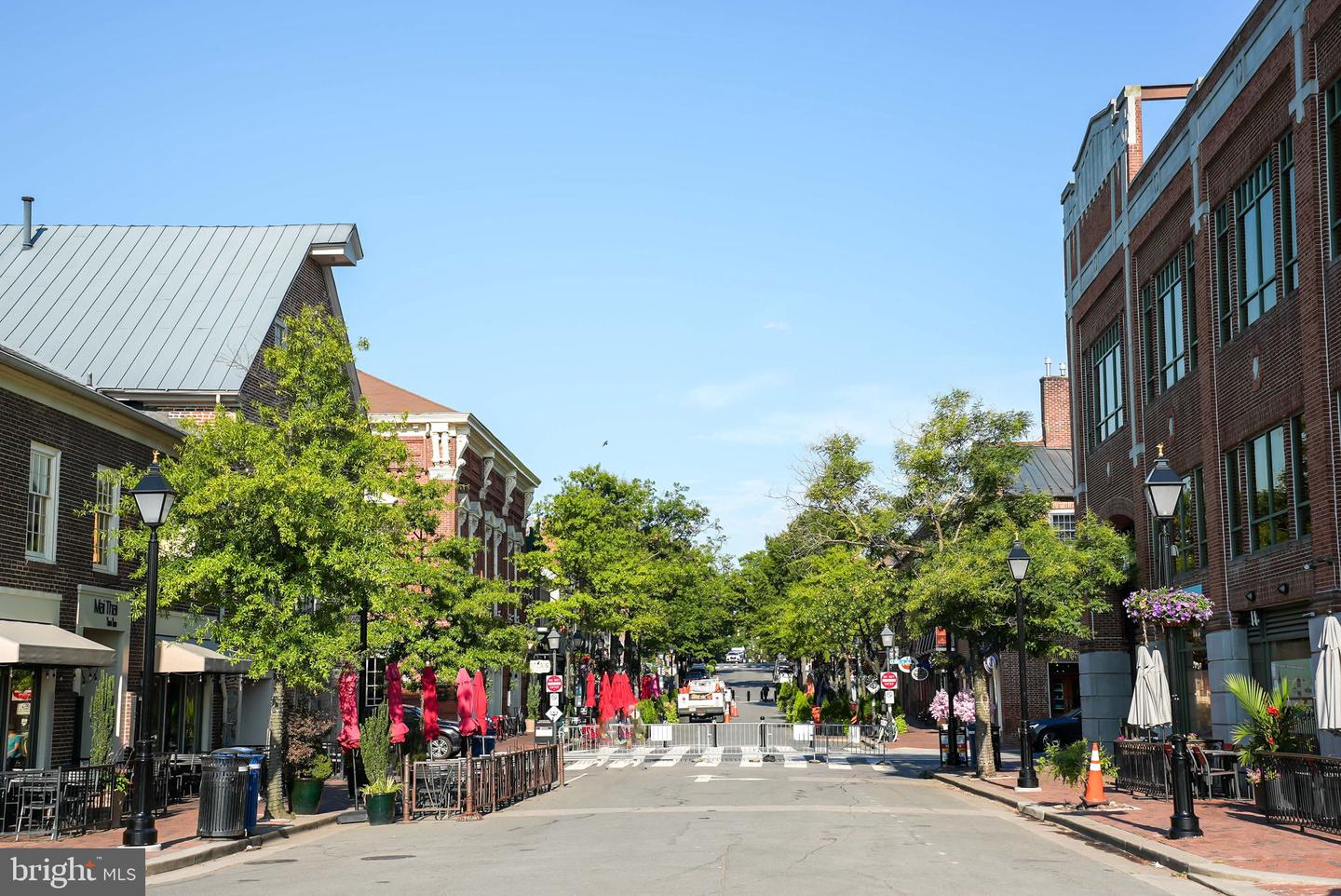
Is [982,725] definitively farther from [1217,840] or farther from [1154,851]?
[1154,851]

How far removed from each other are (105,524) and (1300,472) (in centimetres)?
2292

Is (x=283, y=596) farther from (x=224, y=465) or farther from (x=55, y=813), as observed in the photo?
(x=55, y=813)

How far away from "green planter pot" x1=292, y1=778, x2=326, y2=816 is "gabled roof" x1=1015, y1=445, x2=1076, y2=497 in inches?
1561

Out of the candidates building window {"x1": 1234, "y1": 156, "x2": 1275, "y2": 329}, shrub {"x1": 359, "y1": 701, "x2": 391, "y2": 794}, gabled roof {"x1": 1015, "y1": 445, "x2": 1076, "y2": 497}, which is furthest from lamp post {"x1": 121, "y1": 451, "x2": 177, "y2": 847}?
gabled roof {"x1": 1015, "y1": 445, "x2": 1076, "y2": 497}

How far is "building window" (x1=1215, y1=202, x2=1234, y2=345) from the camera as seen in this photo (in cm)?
2753

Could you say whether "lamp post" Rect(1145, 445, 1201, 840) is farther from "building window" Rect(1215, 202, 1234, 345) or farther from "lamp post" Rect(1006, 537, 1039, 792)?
"building window" Rect(1215, 202, 1234, 345)

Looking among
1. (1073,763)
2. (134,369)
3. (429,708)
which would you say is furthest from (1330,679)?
(134,369)

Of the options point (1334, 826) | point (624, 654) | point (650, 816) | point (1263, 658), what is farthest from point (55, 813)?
point (624, 654)

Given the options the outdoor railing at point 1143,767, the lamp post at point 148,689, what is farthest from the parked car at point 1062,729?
the lamp post at point 148,689

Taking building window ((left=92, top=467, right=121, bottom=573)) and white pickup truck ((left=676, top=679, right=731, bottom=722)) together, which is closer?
building window ((left=92, top=467, right=121, bottom=573))

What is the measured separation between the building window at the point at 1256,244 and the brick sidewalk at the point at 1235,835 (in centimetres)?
918

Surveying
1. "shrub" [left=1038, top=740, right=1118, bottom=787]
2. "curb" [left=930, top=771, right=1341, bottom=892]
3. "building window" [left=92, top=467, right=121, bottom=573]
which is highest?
"building window" [left=92, top=467, right=121, bottom=573]

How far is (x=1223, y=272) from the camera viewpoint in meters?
27.9

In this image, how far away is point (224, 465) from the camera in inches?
985
